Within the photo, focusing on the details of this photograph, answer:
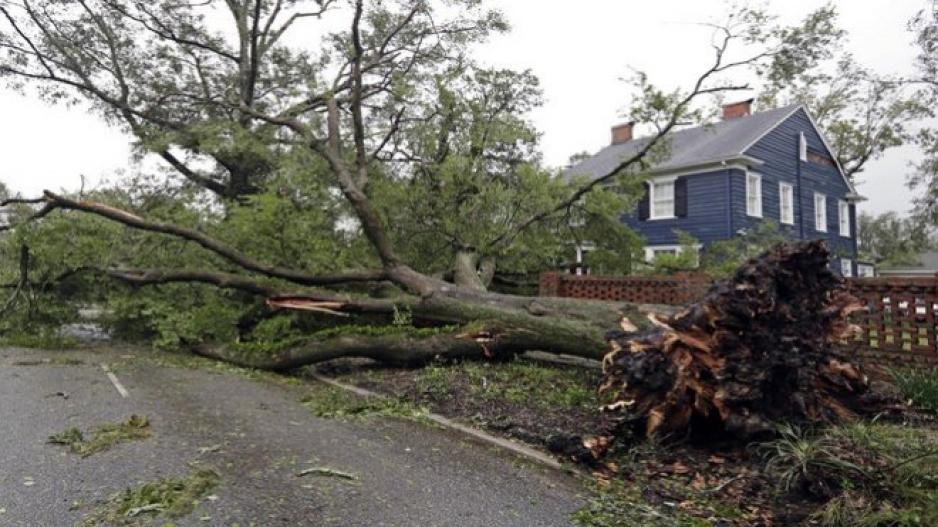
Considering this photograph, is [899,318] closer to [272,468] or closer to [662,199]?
[272,468]

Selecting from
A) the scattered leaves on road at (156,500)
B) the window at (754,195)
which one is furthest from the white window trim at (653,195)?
the scattered leaves on road at (156,500)

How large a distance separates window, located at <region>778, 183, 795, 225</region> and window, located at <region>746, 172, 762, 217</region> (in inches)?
50.8

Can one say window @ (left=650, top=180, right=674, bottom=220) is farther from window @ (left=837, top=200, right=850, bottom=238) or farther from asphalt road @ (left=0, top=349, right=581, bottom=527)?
asphalt road @ (left=0, top=349, right=581, bottom=527)

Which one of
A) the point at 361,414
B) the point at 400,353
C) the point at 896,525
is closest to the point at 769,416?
the point at 896,525

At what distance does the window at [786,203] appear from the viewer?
1659cm

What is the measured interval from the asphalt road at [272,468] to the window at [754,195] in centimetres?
1427

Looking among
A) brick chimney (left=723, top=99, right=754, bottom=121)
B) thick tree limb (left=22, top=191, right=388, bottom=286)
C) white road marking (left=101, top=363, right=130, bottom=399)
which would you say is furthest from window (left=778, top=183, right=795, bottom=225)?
white road marking (left=101, top=363, right=130, bottom=399)

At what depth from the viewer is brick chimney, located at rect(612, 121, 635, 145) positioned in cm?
2011

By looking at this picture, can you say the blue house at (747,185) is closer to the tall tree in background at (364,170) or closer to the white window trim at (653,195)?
the white window trim at (653,195)

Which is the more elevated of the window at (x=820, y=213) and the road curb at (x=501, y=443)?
the window at (x=820, y=213)

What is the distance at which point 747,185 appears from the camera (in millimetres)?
15203

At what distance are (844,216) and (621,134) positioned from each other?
7.94 metres

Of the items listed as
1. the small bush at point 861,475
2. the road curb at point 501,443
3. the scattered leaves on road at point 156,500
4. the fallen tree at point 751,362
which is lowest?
the road curb at point 501,443

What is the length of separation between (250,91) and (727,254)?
10431 mm
